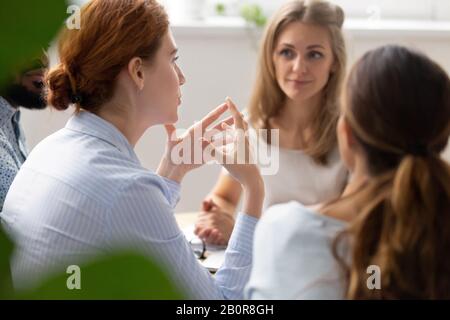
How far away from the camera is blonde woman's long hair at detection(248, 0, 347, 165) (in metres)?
1.95

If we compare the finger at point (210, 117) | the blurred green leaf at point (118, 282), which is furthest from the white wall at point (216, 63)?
the blurred green leaf at point (118, 282)

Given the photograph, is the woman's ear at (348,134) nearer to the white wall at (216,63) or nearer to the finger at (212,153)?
the finger at (212,153)

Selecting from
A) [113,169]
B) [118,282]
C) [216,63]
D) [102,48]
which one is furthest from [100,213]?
[216,63]

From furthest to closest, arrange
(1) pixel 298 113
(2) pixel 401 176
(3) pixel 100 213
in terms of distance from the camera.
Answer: (1) pixel 298 113 < (3) pixel 100 213 < (2) pixel 401 176

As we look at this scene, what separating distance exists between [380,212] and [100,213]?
1.60ft

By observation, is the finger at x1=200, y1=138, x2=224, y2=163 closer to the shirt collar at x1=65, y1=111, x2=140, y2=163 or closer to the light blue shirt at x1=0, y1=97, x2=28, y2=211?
the shirt collar at x1=65, y1=111, x2=140, y2=163

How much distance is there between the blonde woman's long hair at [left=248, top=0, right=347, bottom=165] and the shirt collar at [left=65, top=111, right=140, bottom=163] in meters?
0.82

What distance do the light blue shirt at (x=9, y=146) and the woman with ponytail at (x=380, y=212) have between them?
0.71 m

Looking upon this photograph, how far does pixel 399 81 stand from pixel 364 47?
2267 mm

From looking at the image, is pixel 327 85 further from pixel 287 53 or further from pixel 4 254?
pixel 4 254

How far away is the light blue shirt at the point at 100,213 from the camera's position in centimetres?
110

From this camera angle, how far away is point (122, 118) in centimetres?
131

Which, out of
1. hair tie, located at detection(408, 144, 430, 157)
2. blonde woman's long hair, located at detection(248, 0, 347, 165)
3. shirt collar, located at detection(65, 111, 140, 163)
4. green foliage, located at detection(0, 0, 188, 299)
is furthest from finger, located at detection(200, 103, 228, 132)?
green foliage, located at detection(0, 0, 188, 299)
